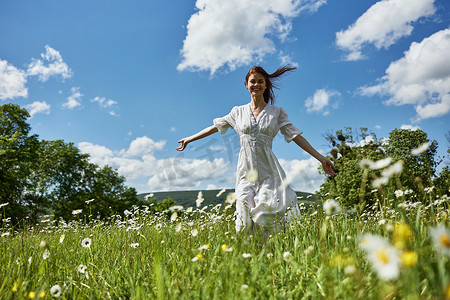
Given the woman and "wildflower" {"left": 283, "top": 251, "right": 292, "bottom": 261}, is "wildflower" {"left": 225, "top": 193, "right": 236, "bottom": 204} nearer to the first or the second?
the woman

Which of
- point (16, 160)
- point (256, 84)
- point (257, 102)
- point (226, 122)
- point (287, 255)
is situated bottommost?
point (287, 255)

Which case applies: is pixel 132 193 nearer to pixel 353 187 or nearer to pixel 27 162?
pixel 27 162

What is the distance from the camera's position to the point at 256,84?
4359mm

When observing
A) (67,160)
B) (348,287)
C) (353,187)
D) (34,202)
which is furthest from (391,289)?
(67,160)

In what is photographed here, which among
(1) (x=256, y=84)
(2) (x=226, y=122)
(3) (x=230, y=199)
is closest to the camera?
(3) (x=230, y=199)

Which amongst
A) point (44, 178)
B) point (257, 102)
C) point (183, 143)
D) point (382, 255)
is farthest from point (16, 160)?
point (382, 255)

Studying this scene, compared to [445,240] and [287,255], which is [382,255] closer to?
[445,240]

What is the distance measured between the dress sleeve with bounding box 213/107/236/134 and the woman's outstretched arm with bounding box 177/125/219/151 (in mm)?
83

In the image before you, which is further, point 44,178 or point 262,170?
point 44,178

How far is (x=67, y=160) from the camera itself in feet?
96.4

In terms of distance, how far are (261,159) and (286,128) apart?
583 mm

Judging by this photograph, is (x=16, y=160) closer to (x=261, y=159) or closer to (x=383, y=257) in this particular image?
(x=261, y=159)

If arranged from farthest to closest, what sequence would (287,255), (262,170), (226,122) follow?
1. (226,122)
2. (262,170)
3. (287,255)

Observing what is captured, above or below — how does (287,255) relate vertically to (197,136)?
below
